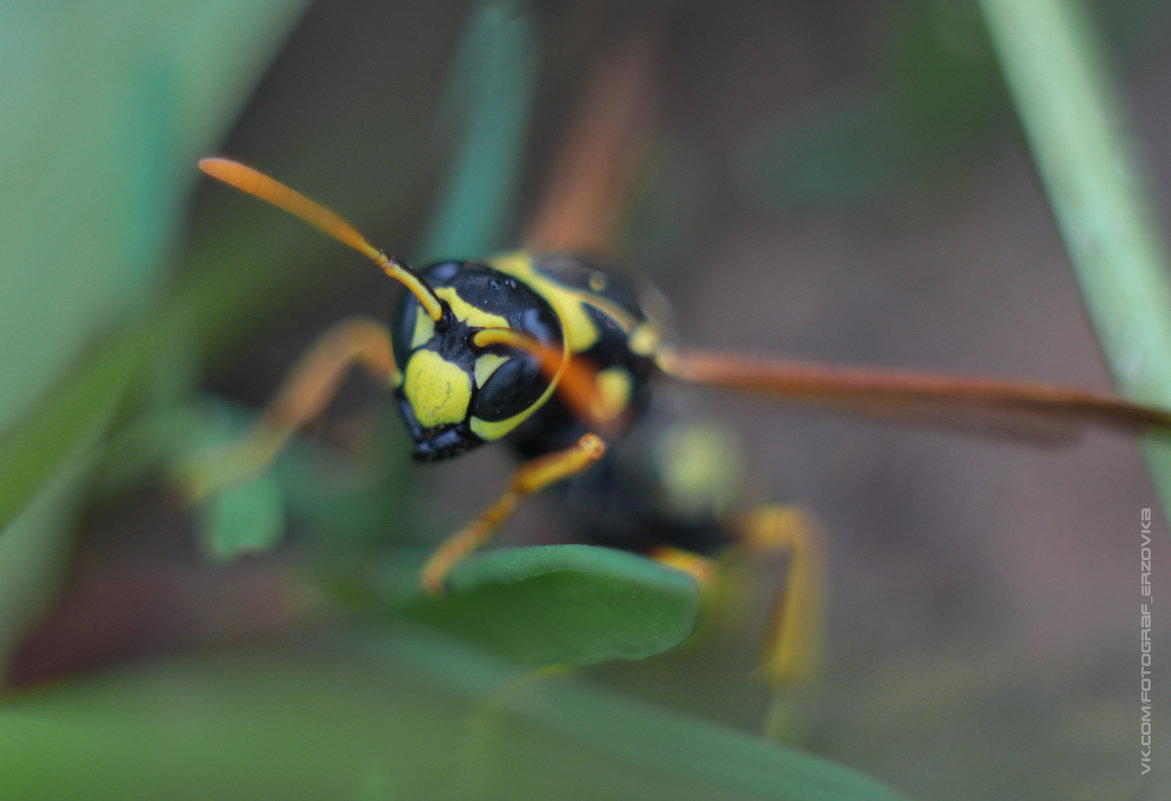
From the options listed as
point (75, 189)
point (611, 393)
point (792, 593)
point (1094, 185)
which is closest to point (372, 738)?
point (611, 393)

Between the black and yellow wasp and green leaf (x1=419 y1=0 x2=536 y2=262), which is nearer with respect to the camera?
the black and yellow wasp

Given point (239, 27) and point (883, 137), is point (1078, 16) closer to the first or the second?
point (883, 137)

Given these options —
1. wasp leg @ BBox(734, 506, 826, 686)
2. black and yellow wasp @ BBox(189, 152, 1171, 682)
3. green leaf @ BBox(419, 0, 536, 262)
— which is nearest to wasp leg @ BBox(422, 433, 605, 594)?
black and yellow wasp @ BBox(189, 152, 1171, 682)

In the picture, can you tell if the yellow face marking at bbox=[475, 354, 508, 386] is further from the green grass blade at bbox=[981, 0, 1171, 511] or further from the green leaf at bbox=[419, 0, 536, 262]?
the green grass blade at bbox=[981, 0, 1171, 511]

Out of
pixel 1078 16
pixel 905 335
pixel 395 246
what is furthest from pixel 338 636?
pixel 1078 16

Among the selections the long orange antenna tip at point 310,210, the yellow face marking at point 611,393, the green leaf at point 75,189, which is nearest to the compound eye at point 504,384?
the long orange antenna tip at point 310,210

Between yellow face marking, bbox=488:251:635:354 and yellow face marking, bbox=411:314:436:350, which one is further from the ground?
yellow face marking, bbox=488:251:635:354
